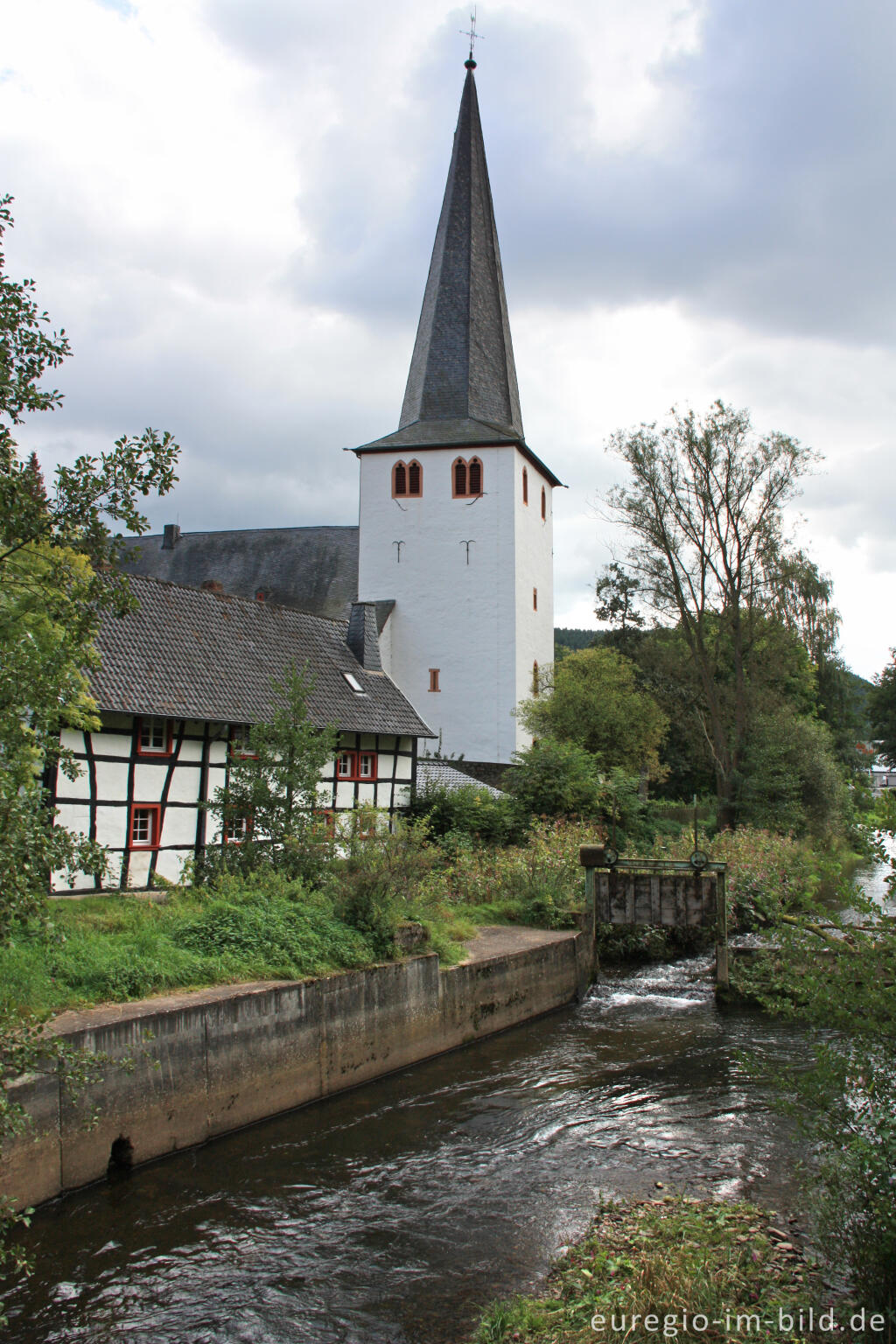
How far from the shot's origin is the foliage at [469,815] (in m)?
22.5

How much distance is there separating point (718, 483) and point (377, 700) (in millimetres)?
12214

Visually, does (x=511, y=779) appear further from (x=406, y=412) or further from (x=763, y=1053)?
(x=406, y=412)

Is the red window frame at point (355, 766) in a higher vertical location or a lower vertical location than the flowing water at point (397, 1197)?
higher

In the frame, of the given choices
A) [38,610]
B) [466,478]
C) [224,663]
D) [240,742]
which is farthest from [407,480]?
[38,610]

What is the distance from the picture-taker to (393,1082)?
1127cm

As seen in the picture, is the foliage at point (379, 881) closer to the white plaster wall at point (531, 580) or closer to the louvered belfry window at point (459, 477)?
the white plaster wall at point (531, 580)

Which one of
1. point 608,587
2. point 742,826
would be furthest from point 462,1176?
point 608,587

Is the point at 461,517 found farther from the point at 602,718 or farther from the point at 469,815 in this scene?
the point at 469,815

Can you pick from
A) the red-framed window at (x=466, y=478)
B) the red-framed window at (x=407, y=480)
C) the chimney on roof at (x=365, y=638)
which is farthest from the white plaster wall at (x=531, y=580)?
the chimney on roof at (x=365, y=638)

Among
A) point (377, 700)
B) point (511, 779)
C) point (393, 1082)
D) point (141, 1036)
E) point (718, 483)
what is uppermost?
point (718, 483)

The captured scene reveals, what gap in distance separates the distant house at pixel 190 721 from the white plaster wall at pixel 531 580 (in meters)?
12.2

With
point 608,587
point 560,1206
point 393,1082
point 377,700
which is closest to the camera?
point 560,1206

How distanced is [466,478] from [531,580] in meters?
4.21

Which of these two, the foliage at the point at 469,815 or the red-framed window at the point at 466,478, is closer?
the foliage at the point at 469,815
